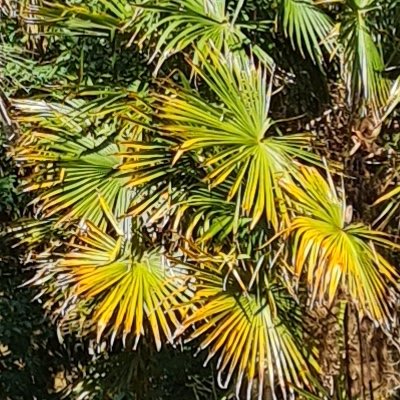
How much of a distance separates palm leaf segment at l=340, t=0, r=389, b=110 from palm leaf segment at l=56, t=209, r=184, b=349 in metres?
1.29

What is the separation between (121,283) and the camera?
13.6 feet

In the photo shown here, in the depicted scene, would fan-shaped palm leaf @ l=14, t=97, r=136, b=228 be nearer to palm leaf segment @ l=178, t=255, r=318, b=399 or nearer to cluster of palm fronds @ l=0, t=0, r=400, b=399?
cluster of palm fronds @ l=0, t=0, r=400, b=399

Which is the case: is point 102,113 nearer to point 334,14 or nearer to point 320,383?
point 334,14

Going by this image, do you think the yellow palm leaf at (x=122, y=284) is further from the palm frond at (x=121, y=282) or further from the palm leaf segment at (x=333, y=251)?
the palm leaf segment at (x=333, y=251)

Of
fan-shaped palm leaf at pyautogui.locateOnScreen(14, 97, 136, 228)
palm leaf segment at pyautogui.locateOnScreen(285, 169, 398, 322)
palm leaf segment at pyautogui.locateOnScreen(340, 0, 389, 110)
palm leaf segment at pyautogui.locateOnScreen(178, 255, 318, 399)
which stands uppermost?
palm leaf segment at pyautogui.locateOnScreen(340, 0, 389, 110)

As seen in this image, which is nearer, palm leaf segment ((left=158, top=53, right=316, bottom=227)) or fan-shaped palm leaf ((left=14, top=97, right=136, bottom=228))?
palm leaf segment ((left=158, top=53, right=316, bottom=227))

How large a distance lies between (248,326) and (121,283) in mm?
667

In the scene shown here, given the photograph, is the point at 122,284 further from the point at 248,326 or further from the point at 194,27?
the point at 194,27

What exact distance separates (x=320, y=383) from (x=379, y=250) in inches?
29.1

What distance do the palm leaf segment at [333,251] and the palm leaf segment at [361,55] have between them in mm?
541

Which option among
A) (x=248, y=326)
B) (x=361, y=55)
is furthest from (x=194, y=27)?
(x=248, y=326)

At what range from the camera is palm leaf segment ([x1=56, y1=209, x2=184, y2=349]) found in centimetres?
404

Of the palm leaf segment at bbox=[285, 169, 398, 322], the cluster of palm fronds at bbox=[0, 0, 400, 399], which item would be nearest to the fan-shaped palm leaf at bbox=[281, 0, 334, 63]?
the cluster of palm fronds at bbox=[0, 0, 400, 399]

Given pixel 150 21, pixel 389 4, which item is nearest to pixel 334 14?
pixel 389 4
